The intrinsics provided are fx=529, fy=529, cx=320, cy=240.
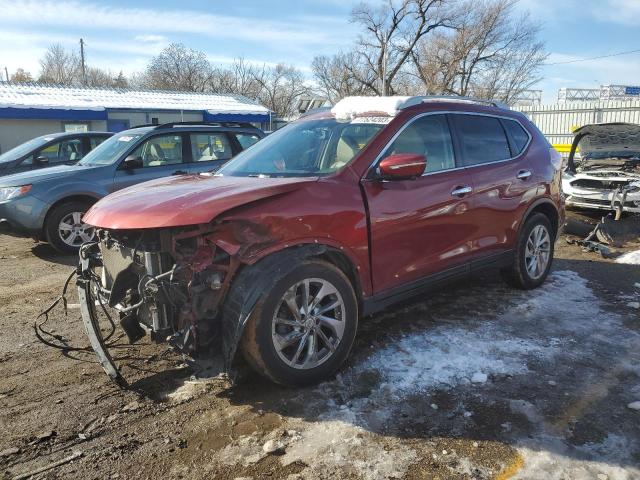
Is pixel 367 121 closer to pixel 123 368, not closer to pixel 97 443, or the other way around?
pixel 123 368

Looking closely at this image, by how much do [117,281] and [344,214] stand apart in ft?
4.97

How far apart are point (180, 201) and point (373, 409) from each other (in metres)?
1.68

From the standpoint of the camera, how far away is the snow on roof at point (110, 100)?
24.2 metres

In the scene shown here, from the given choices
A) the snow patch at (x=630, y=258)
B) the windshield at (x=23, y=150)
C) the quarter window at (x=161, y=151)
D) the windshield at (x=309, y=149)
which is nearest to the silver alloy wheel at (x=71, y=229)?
the quarter window at (x=161, y=151)

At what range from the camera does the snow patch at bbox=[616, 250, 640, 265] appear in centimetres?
680

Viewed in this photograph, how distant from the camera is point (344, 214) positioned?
11.4 feet

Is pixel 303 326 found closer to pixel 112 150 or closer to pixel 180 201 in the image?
pixel 180 201

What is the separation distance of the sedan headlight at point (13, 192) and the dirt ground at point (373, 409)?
3122mm

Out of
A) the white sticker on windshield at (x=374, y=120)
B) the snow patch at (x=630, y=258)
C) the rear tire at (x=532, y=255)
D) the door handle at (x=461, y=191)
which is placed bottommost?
the snow patch at (x=630, y=258)

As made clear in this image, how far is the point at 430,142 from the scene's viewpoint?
429 centimetres

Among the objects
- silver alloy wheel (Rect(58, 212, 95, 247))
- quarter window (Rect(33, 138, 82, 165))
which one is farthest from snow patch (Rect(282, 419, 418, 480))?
quarter window (Rect(33, 138, 82, 165))

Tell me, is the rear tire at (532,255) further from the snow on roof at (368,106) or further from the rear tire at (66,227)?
the rear tire at (66,227)

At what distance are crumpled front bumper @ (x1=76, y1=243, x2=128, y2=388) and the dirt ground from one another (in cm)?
19

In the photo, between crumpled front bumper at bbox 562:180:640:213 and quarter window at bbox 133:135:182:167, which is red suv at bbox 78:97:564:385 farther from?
crumpled front bumper at bbox 562:180:640:213
